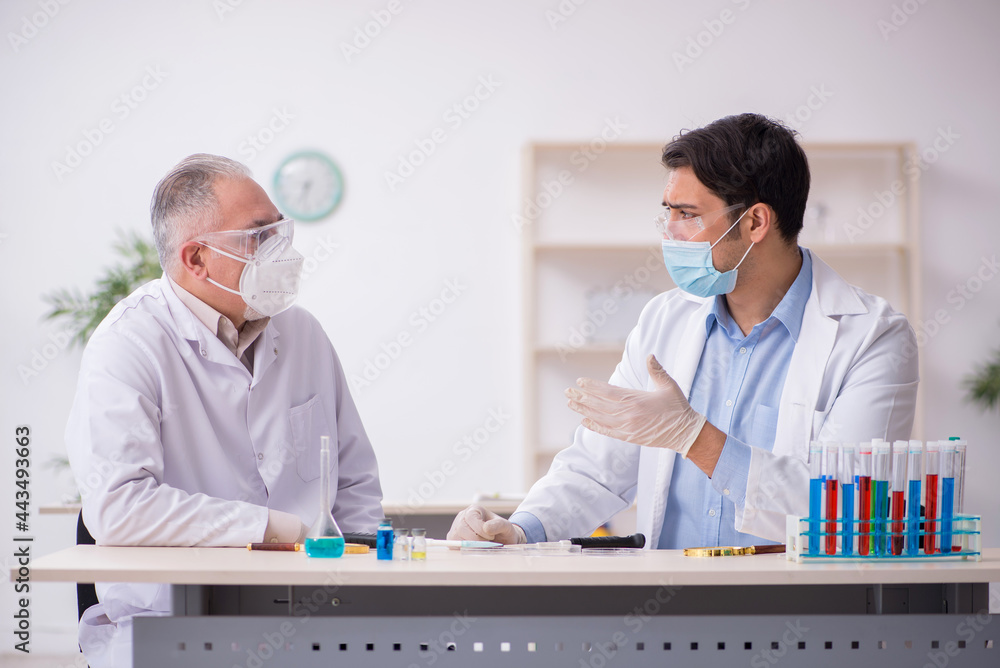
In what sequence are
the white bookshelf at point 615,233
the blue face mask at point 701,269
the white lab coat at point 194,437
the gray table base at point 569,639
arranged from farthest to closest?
the white bookshelf at point 615,233 → the blue face mask at point 701,269 → the white lab coat at point 194,437 → the gray table base at point 569,639

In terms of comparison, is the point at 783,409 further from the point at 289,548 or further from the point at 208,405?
the point at 208,405

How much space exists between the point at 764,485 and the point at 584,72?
3.27 metres

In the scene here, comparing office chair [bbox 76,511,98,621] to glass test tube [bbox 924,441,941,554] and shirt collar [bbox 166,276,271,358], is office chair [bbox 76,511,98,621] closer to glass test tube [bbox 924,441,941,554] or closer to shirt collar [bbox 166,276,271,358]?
shirt collar [bbox 166,276,271,358]

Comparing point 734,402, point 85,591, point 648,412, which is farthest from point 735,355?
point 85,591

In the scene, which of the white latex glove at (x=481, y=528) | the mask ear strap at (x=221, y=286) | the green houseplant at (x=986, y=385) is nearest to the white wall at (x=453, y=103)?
the green houseplant at (x=986, y=385)

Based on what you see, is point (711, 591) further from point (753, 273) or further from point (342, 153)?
point (342, 153)

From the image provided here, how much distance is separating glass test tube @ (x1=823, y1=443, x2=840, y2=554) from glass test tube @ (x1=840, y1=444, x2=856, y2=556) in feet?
0.04

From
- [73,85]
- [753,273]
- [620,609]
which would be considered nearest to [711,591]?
[620,609]

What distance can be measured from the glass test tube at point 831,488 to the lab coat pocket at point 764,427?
427mm

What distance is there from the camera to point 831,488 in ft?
4.66

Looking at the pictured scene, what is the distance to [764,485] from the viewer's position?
5.29ft

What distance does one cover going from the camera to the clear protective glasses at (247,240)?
80.1 inches

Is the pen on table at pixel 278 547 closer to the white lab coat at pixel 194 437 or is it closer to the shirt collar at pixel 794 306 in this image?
the white lab coat at pixel 194 437

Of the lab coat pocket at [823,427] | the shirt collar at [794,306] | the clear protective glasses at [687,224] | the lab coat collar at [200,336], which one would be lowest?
the lab coat pocket at [823,427]
